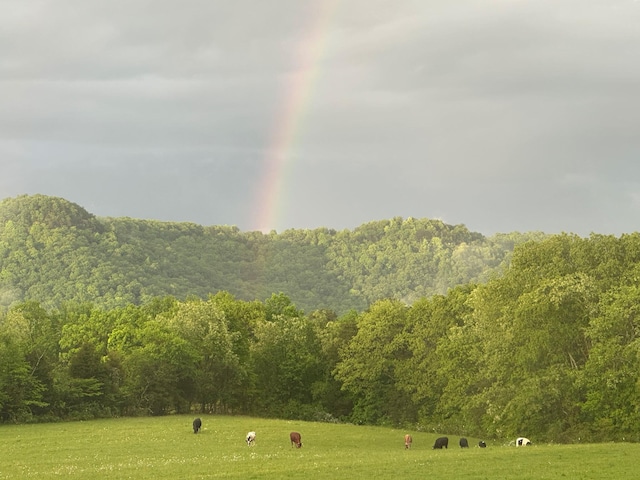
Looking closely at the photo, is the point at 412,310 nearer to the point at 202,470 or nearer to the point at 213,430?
the point at 213,430

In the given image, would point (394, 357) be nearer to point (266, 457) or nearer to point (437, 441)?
point (437, 441)

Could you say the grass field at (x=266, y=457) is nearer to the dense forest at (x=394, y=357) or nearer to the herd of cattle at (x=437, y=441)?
the herd of cattle at (x=437, y=441)

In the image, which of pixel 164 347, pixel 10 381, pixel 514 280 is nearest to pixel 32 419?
pixel 10 381

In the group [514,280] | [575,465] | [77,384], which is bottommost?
[575,465]

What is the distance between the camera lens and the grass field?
35.5m

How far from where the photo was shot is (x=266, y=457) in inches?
1708

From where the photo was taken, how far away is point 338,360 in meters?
105

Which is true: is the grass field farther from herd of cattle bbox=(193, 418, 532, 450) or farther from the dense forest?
the dense forest

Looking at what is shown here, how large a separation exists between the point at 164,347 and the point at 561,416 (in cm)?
4404

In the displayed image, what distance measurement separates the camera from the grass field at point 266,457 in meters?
35.5

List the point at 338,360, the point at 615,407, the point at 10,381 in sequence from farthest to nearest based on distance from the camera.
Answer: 1. the point at 338,360
2. the point at 10,381
3. the point at 615,407

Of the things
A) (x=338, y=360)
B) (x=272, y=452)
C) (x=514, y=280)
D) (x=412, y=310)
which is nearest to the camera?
(x=272, y=452)

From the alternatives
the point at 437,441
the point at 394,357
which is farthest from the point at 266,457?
the point at 394,357

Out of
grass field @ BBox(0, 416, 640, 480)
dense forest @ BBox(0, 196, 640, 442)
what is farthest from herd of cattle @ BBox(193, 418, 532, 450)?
dense forest @ BBox(0, 196, 640, 442)
